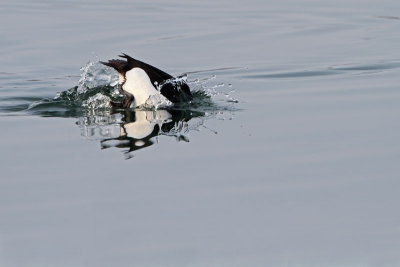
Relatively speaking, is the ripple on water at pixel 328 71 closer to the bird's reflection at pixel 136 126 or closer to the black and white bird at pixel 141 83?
the black and white bird at pixel 141 83

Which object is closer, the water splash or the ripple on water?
the water splash

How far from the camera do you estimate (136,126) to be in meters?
9.73

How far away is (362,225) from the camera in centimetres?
669

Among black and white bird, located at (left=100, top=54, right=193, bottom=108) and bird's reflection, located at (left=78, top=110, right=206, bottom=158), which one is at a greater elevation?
black and white bird, located at (left=100, top=54, right=193, bottom=108)

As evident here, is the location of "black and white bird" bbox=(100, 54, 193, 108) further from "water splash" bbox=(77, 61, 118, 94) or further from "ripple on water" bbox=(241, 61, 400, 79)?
"ripple on water" bbox=(241, 61, 400, 79)

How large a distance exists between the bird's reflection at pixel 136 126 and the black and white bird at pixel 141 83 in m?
0.16

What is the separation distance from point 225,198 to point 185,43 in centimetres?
729

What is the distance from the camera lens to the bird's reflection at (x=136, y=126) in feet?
29.5

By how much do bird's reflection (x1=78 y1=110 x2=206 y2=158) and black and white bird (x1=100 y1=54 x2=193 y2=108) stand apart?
0.16 meters

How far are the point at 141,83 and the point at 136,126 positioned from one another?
2.51ft

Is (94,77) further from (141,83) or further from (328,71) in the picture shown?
(328,71)

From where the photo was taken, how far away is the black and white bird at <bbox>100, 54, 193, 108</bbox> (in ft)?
33.8

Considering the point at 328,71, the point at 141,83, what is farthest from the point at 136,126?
the point at 328,71

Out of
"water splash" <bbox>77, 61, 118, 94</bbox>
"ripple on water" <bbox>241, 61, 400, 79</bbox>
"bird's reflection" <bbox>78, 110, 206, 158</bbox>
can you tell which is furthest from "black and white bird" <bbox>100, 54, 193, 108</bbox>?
"ripple on water" <bbox>241, 61, 400, 79</bbox>
